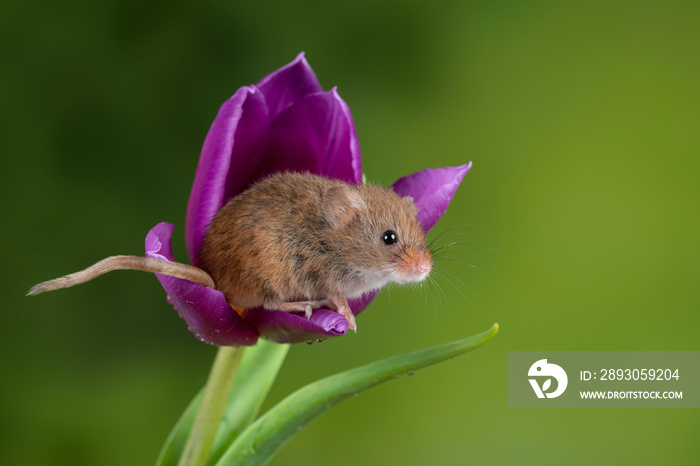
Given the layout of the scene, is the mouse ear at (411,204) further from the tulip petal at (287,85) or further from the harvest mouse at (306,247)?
the tulip petal at (287,85)

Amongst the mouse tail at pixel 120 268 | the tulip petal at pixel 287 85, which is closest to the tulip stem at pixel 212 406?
the mouse tail at pixel 120 268

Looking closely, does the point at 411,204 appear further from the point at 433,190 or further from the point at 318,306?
the point at 318,306

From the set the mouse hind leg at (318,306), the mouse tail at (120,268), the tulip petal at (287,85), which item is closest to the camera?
the mouse tail at (120,268)

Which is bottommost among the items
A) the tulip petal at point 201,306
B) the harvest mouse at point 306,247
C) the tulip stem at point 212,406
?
the tulip stem at point 212,406

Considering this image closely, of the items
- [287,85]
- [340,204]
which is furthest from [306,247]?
[287,85]

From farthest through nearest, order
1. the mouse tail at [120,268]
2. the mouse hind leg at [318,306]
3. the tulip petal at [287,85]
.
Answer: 1. the tulip petal at [287,85]
2. the mouse hind leg at [318,306]
3. the mouse tail at [120,268]

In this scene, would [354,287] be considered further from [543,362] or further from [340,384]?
[543,362]

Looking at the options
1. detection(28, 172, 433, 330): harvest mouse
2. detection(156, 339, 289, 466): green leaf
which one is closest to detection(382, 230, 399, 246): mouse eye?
detection(28, 172, 433, 330): harvest mouse
